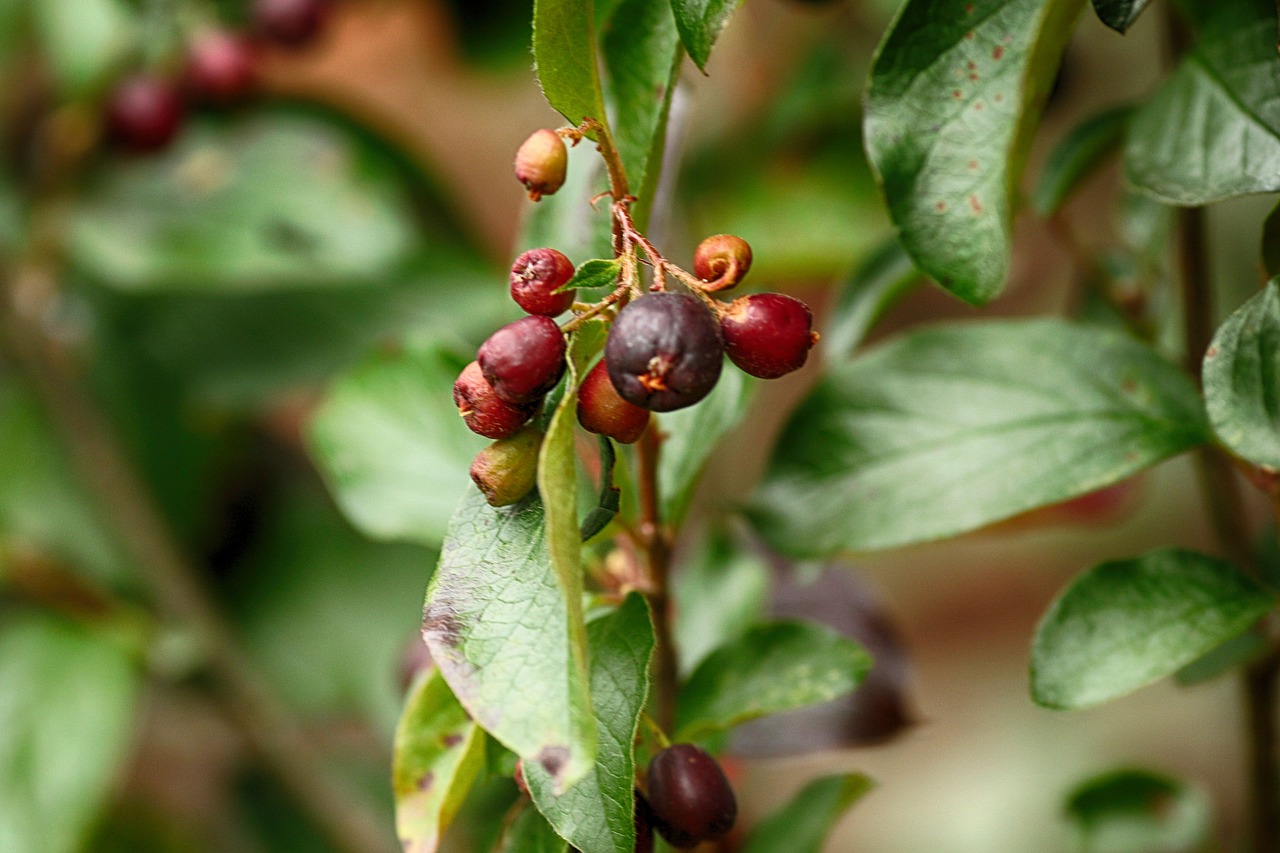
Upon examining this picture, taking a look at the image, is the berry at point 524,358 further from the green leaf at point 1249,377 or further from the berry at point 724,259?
the green leaf at point 1249,377

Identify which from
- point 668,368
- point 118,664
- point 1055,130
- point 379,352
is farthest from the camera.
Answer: point 1055,130

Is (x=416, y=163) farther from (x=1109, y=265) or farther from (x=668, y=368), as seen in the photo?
(x=668, y=368)

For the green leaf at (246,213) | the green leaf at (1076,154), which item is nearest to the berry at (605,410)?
the green leaf at (1076,154)

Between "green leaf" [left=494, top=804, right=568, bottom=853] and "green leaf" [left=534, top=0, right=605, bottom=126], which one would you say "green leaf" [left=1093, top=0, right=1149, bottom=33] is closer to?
"green leaf" [left=534, top=0, right=605, bottom=126]

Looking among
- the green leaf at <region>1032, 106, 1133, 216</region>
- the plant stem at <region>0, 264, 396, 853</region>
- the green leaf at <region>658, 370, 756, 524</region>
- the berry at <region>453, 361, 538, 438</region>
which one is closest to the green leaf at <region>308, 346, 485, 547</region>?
the green leaf at <region>658, 370, 756, 524</region>

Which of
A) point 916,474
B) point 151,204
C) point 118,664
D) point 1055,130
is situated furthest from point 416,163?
point 916,474

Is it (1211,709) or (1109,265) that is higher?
(1109,265)

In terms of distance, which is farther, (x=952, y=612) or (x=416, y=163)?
(x=952, y=612)

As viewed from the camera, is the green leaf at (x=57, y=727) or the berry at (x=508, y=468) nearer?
the berry at (x=508, y=468)
